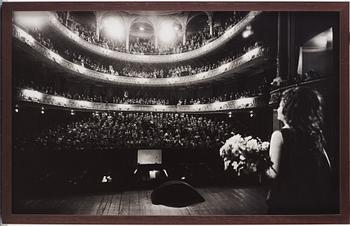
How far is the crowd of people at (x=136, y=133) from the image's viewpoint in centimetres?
208

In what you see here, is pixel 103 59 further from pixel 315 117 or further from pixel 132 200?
pixel 315 117

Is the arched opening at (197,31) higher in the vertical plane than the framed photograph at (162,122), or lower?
higher

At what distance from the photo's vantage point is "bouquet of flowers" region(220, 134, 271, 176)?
2.08m

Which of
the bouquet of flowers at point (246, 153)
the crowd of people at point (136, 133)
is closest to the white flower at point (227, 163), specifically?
the bouquet of flowers at point (246, 153)

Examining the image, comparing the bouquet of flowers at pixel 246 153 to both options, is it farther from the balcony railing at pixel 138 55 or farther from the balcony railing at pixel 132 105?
the balcony railing at pixel 138 55

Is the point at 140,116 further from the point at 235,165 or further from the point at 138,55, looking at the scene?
the point at 235,165

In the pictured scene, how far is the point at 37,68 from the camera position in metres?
2.08

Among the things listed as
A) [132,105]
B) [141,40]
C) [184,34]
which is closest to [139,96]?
[132,105]

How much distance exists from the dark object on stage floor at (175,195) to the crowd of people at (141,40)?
0.78 metres

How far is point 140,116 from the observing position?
6.89 feet

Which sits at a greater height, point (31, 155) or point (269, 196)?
point (31, 155)

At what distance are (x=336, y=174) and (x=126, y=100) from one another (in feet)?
4.22

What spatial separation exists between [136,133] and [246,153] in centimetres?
65

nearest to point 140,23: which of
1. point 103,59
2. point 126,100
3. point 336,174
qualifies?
point 103,59
